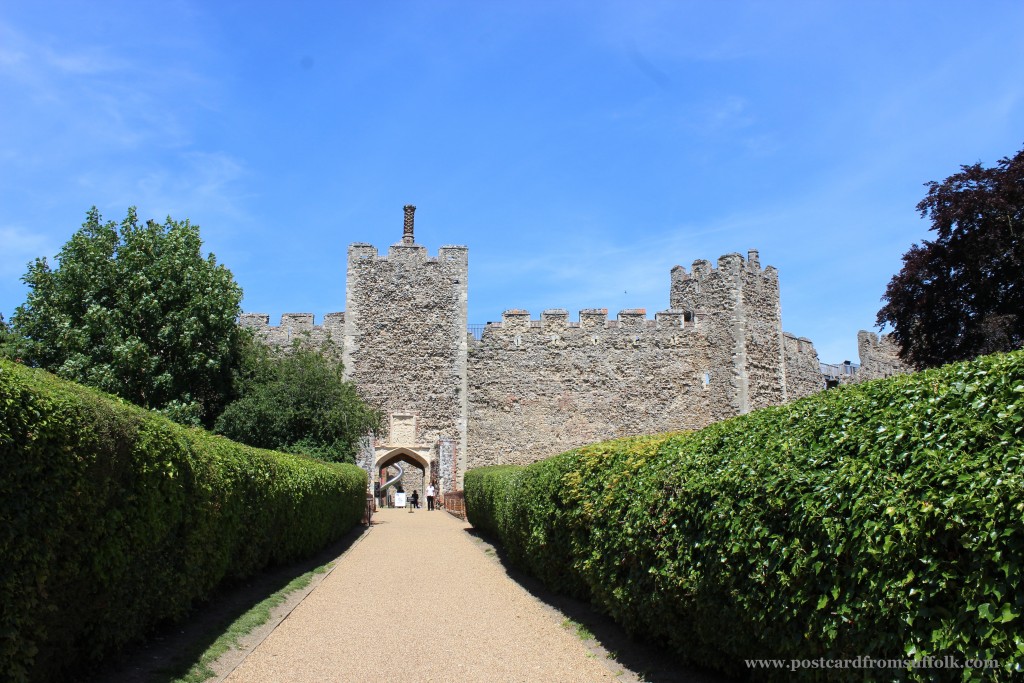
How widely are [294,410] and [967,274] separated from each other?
61.2 feet

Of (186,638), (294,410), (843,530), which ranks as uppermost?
(294,410)

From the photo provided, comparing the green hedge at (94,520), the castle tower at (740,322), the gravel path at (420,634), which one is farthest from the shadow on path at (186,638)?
the castle tower at (740,322)

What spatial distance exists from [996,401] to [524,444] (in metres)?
24.7

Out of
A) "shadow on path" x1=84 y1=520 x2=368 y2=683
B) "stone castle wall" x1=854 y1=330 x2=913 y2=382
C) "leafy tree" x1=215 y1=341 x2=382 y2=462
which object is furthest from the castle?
"shadow on path" x1=84 y1=520 x2=368 y2=683

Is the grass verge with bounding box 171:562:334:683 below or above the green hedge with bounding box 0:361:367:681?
below

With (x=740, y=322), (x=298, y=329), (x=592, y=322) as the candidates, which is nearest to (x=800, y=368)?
(x=740, y=322)

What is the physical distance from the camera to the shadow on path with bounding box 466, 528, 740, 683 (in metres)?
5.73

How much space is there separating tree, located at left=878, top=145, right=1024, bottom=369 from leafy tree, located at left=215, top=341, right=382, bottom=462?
16400 millimetres

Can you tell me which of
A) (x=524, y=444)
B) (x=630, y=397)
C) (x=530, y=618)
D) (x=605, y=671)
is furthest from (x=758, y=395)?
(x=605, y=671)

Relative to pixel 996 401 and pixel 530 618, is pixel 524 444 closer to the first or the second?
pixel 530 618

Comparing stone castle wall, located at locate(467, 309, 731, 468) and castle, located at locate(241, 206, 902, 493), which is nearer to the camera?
castle, located at locate(241, 206, 902, 493)

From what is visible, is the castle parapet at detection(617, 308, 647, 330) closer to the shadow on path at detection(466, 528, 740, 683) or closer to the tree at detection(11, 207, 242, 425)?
the tree at detection(11, 207, 242, 425)

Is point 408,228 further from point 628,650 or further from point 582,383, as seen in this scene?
point 628,650

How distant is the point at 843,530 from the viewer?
3.86 metres
